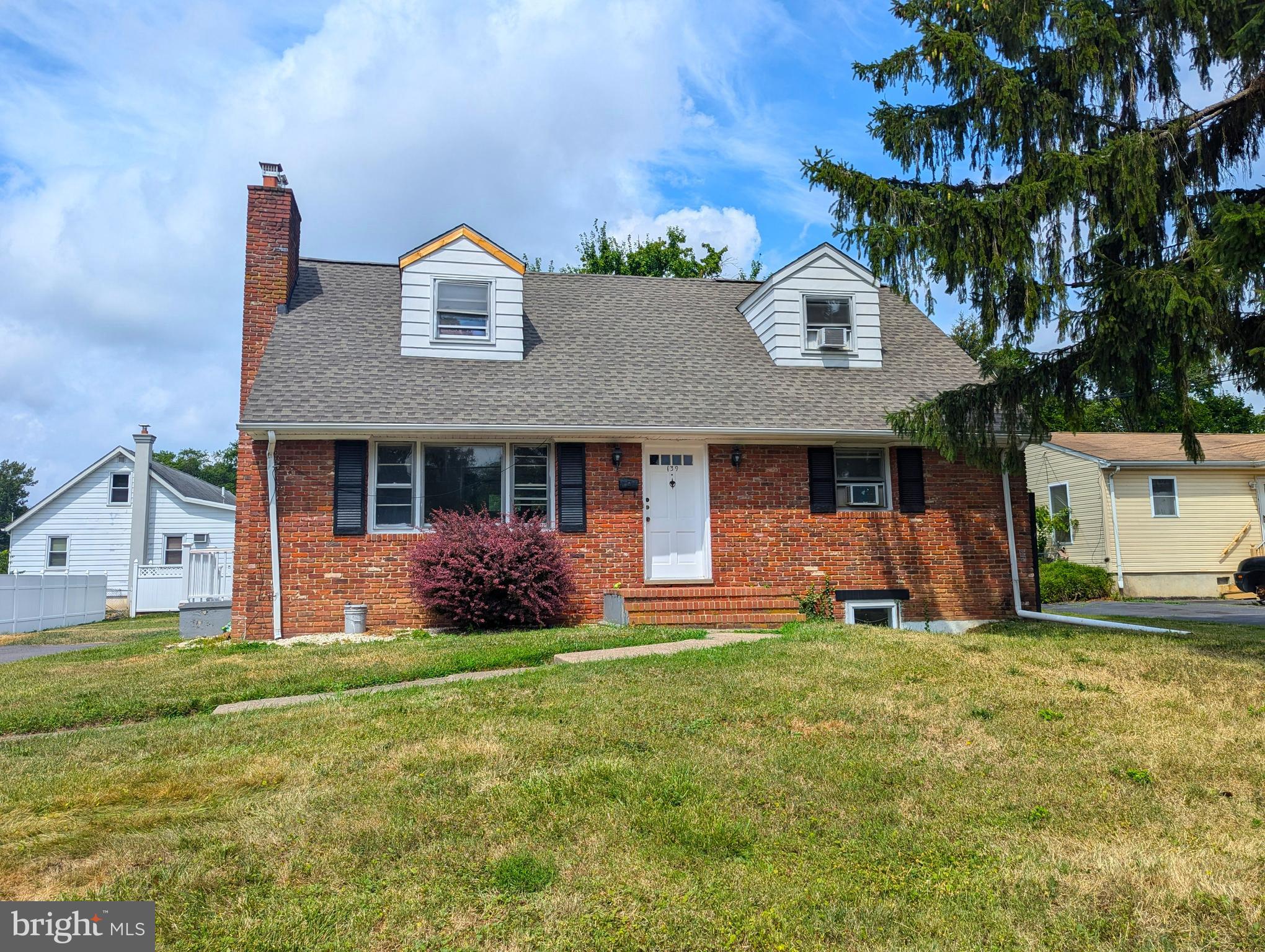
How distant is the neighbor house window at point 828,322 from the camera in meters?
14.2

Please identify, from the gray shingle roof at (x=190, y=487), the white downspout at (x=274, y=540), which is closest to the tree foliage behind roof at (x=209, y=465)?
the gray shingle roof at (x=190, y=487)

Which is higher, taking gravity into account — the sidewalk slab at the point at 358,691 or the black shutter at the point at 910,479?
the black shutter at the point at 910,479

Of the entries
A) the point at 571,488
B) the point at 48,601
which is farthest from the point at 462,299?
the point at 48,601

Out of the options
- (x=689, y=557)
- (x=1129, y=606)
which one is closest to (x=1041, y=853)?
(x=689, y=557)

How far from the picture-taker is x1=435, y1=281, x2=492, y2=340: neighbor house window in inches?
516

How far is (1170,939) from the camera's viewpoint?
2.83m

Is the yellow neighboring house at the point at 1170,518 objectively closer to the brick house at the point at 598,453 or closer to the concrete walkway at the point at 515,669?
the brick house at the point at 598,453

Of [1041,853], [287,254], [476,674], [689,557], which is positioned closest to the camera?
[1041,853]

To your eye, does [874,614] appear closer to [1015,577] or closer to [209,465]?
[1015,577]

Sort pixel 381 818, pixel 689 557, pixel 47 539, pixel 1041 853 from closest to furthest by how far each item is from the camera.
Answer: pixel 1041 853 → pixel 381 818 → pixel 689 557 → pixel 47 539

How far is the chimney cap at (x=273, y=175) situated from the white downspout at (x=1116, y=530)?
63.0 feet

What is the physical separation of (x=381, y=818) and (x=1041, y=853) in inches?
109

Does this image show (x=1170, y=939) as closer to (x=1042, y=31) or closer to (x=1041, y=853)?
(x=1041, y=853)

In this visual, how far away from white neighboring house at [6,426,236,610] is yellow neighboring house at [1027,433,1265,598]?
25005mm
